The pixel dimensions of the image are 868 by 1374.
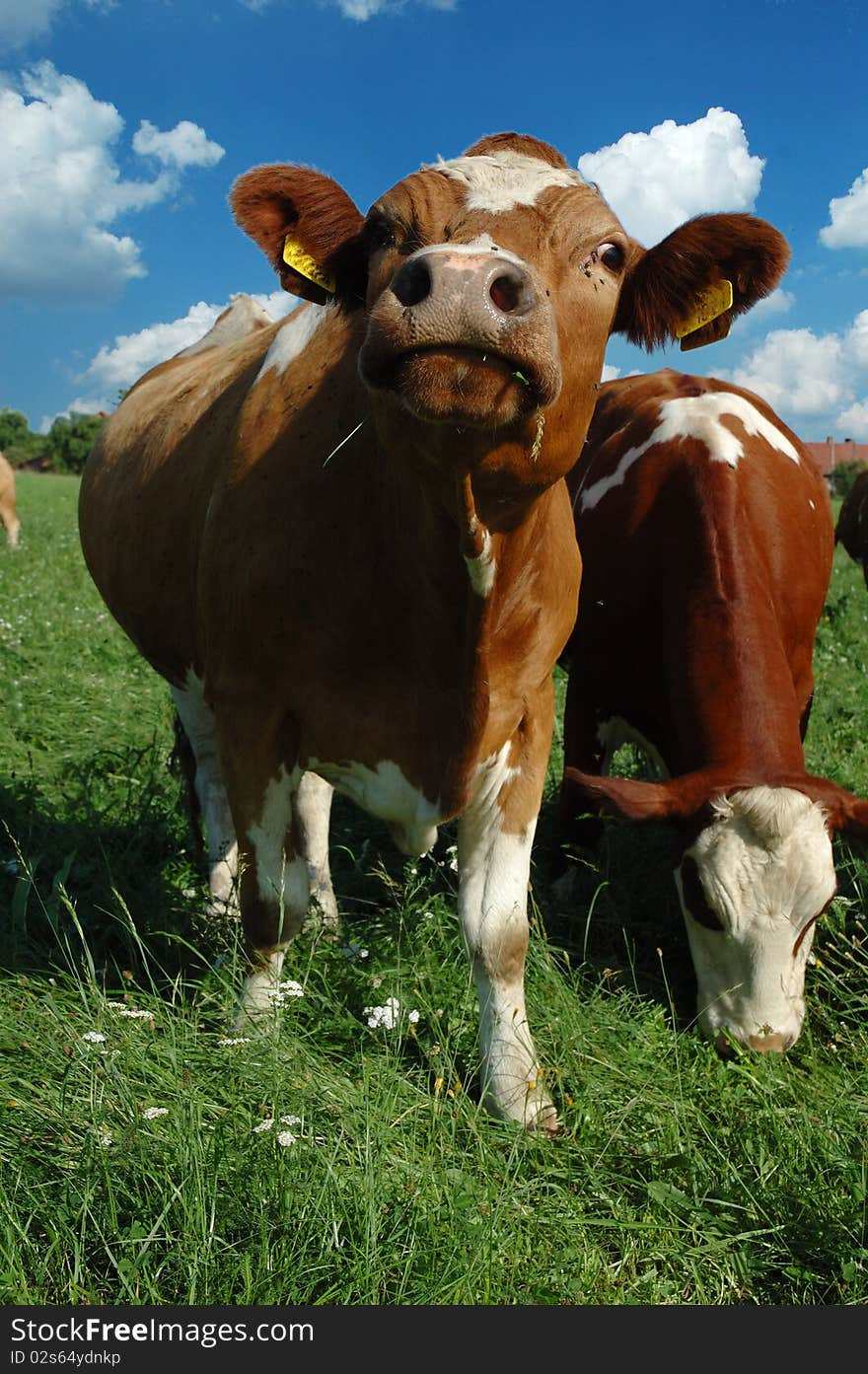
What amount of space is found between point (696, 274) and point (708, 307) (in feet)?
0.41

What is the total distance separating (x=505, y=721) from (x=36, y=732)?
4.58m

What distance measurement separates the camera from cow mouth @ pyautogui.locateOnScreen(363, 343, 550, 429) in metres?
2.41

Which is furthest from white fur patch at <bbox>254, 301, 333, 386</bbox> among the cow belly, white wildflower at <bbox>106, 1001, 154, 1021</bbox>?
white wildflower at <bbox>106, 1001, 154, 1021</bbox>

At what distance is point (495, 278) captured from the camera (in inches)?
94.3

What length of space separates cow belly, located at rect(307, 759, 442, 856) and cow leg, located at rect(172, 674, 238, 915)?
55.3 inches

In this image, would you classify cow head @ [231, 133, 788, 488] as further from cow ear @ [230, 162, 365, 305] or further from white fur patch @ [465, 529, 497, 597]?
white fur patch @ [465, 529, 497, 597]

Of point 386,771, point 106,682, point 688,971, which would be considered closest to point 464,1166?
point 386,771

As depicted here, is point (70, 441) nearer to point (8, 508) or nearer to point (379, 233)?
point (8, 508)

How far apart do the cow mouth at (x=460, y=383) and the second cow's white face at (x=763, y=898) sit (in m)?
2.06

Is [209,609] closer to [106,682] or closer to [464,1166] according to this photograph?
[464,1166]

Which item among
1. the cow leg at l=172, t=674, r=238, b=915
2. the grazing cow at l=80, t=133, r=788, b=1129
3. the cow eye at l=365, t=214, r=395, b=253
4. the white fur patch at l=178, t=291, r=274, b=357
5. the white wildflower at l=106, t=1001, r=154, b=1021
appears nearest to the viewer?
the grazing cow at l=80, t=133, r=788, b=1129

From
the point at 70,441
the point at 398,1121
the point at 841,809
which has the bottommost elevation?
the point at 398,1121

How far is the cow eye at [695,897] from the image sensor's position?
414 cm

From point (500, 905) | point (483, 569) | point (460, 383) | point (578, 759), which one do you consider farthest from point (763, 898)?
point (460, 383)
